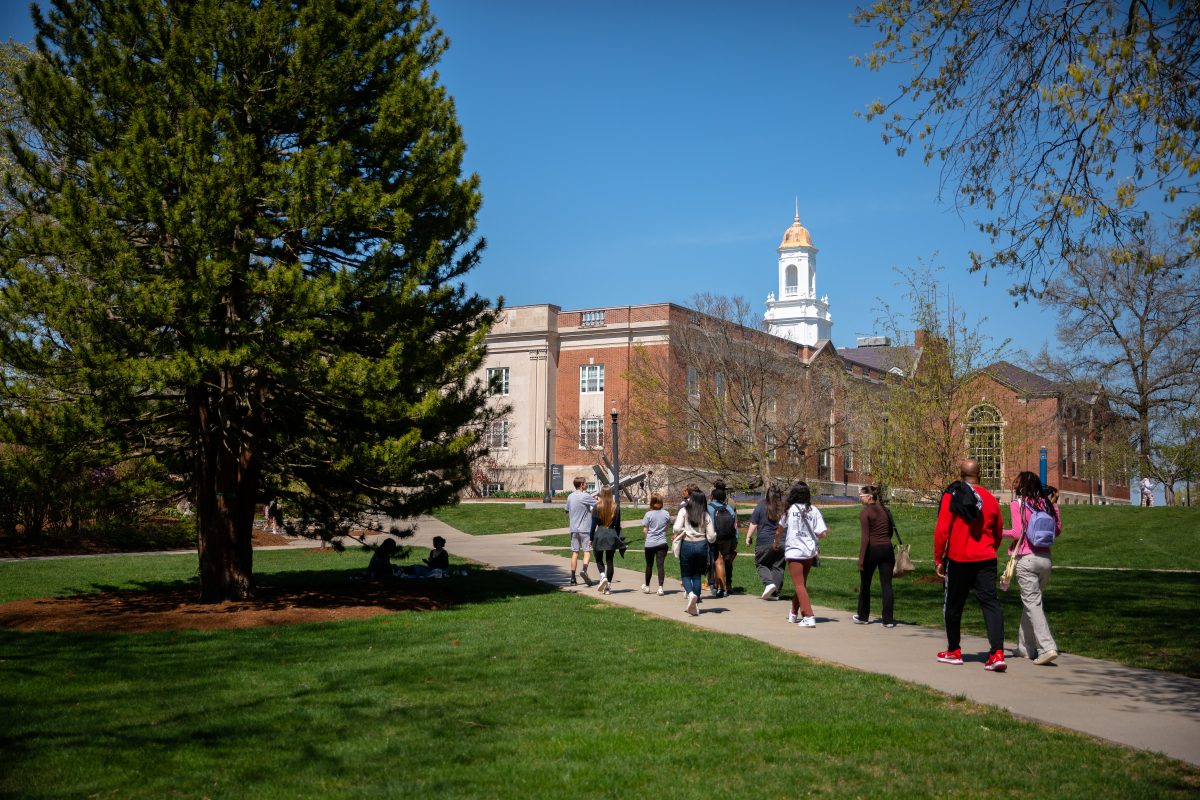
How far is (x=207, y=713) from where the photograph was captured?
7617mm

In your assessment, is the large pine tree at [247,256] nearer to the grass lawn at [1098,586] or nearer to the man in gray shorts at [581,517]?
the man in gray shorts at [581,517]

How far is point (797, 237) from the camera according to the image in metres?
133

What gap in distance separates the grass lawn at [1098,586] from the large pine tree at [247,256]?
775 centimetres

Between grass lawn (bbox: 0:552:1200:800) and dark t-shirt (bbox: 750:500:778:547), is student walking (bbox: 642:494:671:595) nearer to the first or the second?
dark t-shirt (bbox: 750:500:778:547)

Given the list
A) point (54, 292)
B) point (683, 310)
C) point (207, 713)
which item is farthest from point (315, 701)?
point (683, 310)

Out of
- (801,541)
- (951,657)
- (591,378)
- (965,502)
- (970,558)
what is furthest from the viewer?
(591,378)

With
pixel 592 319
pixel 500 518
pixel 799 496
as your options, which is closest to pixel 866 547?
pixel 799 496

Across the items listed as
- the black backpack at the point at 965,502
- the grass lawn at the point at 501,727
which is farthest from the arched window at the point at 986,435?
the grass lawn at the point at 501,727

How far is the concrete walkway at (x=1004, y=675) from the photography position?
750cm

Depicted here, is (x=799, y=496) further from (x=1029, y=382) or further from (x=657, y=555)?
(x=1029, y=382)

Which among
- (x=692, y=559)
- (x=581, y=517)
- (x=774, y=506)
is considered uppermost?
(x=774, y=506)

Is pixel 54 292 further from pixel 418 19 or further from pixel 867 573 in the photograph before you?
pixel 867 573

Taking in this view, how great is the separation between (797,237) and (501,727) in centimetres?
13023

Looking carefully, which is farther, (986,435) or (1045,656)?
(986,435)
